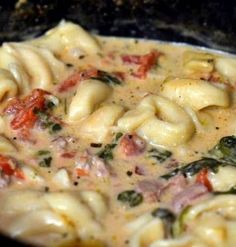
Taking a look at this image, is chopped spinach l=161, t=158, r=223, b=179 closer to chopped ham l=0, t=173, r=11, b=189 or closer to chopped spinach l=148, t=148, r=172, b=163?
chopped spinach l=148, t=148, r=172, b=163

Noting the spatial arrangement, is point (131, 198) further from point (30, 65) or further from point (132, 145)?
point (30, 65)

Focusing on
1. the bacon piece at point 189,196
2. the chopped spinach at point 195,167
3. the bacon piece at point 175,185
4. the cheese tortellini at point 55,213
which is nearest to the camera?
the cheese tortellini at point 55,213

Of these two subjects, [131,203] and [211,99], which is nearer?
[131,203]

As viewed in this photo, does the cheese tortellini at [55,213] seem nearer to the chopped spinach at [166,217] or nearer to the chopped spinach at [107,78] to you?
the chopped spinach at [166,217]

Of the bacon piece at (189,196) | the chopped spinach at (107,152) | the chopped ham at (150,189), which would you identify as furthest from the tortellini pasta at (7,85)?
the bacon piece at (189,196)

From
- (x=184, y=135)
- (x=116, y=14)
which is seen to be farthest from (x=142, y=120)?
(x=116, y=14)

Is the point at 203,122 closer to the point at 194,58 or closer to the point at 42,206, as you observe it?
the point at 194,58

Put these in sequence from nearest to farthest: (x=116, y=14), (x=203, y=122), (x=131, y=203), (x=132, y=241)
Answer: (x=132, y=241) → (x=131, y=203) → (x=203, y=122) → (x=116, y=14)
